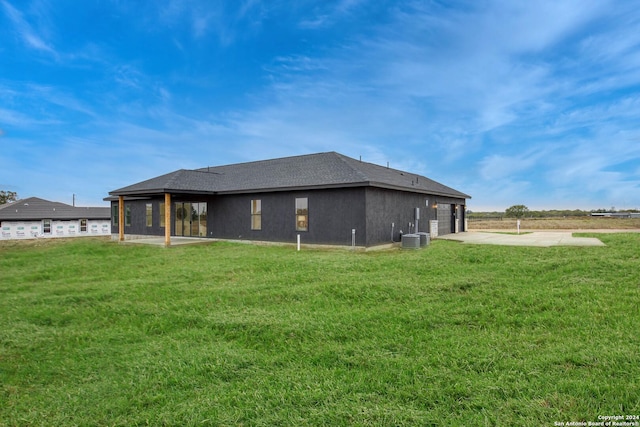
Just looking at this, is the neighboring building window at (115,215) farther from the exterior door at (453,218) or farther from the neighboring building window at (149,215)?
the exterior door at (453,218)

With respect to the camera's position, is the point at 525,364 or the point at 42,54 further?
the point at 42,54

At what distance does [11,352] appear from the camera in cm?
479

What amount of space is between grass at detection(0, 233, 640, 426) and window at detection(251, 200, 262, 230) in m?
7.94

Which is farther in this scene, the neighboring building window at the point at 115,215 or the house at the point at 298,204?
the neighboring building window at the point at 115,215

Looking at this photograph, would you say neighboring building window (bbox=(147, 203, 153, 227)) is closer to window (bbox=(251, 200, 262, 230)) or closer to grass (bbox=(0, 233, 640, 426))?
window (bbox=(251, 200, 262, 230))

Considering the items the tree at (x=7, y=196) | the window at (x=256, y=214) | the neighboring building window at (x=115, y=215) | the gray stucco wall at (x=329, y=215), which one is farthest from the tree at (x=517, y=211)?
the tree at (x=7, y=196)

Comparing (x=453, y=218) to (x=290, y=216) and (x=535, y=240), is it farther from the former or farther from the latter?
(x=290, y=216)

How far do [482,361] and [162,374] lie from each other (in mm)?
3636

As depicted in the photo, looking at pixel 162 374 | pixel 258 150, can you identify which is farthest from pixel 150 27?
pixel 162 374

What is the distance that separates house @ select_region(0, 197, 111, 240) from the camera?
33938mm

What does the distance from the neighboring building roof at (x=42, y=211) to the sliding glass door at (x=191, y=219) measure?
82.9 feet

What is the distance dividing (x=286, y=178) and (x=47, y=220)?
33.5 meters

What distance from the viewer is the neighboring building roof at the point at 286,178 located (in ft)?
47.8

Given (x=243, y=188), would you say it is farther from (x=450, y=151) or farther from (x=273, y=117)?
(x=450, y=151)
